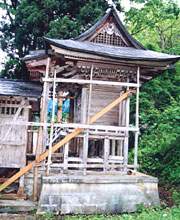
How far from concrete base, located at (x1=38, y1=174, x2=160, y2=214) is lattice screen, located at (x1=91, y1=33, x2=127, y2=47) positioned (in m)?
6.60

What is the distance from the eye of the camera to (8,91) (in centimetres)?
966

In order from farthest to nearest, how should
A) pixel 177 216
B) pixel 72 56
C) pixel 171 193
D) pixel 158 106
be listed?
pixel 158 106, pixel 171 193, pixel 72 56, pixel 177 216

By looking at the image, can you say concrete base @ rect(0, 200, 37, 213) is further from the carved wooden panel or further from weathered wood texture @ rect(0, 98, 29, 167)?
the carved wooden panel

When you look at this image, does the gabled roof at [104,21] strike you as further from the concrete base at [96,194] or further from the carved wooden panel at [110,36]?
the concrete base at [96,194]

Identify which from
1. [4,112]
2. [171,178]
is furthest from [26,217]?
[171,178]

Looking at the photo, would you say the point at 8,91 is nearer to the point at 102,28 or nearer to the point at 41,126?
the point at 41,126

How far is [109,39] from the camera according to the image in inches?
460

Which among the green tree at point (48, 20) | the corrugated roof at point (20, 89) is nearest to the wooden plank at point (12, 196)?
the corrugated roof at point (20, 89)

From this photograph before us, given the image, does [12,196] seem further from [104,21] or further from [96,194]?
[104,21]

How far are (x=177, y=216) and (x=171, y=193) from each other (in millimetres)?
3253

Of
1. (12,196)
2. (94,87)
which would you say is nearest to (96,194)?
(12,196)

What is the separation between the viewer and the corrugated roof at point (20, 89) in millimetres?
9578

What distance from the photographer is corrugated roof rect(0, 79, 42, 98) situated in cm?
958

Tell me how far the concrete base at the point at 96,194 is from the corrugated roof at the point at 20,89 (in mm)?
3629
